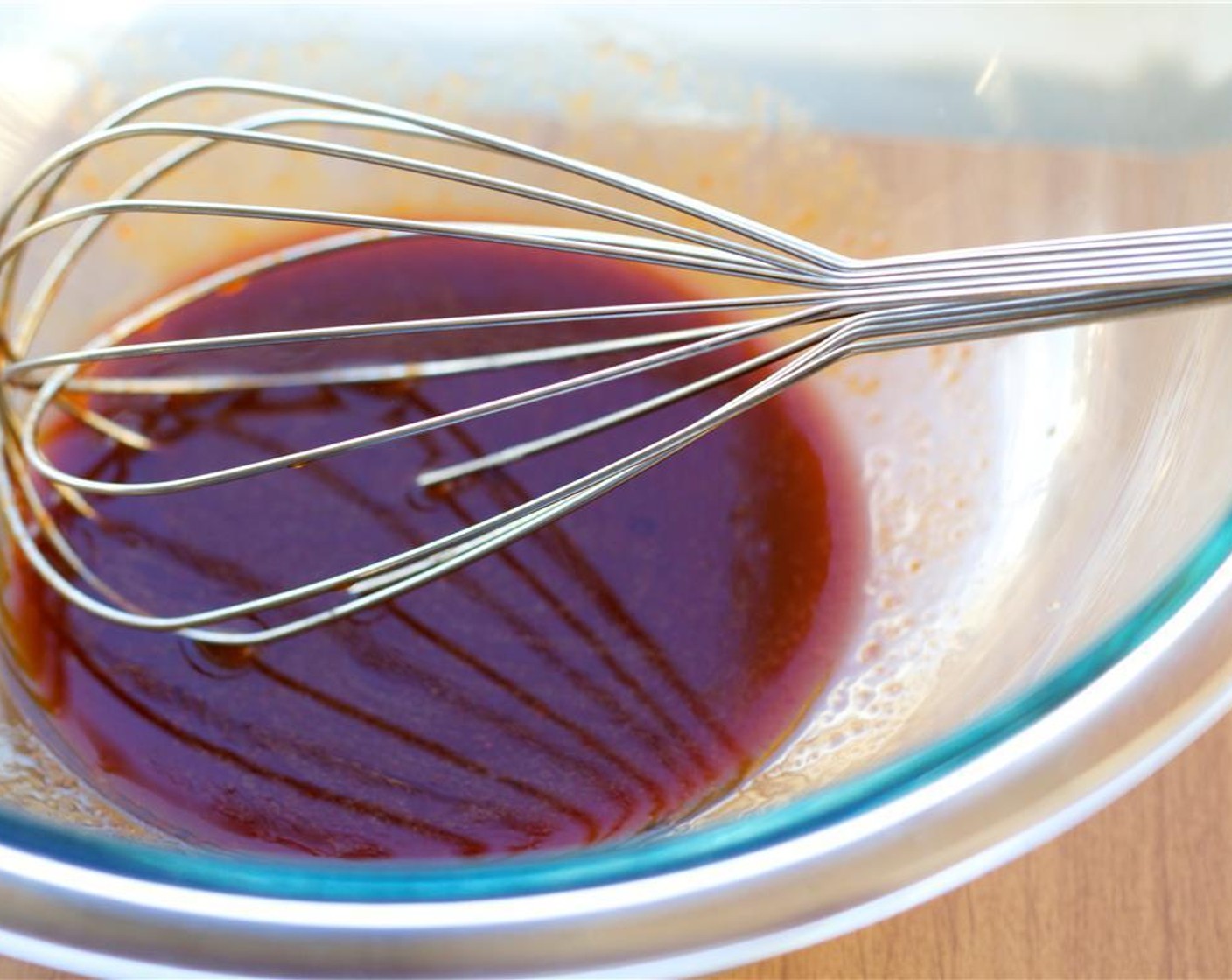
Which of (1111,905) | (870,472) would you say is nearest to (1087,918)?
(1111,905)

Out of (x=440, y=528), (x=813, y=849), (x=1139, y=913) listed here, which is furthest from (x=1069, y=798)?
(x=440, y=528)

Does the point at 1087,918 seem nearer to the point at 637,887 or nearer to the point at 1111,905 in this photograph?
the point at 1111,905

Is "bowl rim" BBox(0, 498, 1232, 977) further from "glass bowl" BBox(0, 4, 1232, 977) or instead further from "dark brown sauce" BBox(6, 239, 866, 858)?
"dark brown sauce" BBox(6, 239, 866, 858)

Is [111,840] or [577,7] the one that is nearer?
[111,840]

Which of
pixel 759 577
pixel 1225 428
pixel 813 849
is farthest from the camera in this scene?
pixel 759 577

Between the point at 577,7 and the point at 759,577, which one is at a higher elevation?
the point at 577,7

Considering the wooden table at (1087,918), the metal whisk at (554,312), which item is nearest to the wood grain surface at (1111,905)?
the wooden table at (1087,918)

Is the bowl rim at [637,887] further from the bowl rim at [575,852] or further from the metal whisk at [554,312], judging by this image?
the metal whisk at [554,312]

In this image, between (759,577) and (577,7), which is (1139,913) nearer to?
(759,577)
